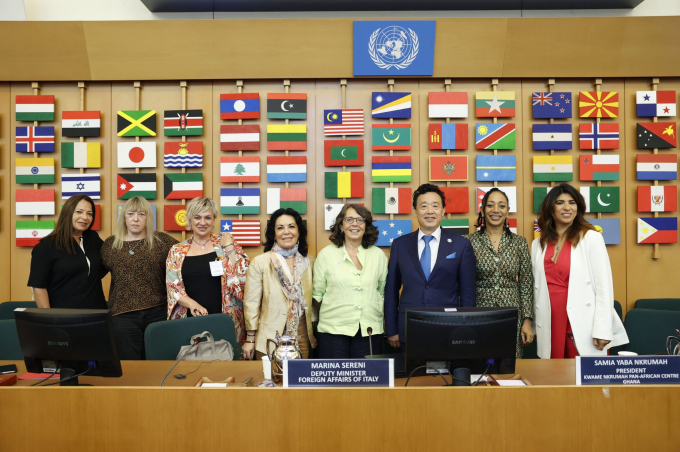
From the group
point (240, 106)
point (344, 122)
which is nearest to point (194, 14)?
point (240, 106)

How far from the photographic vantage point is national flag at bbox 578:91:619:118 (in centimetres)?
405

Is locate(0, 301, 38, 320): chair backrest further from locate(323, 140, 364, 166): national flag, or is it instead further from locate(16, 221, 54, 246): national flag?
locate(323, 140, 364, 166): national flag

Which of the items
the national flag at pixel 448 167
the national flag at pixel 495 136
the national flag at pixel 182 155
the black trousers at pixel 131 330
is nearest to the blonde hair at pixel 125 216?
the black trousers at pixel 131 330

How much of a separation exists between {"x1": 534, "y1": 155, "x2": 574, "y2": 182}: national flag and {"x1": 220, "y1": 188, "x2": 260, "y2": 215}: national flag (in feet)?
7.94

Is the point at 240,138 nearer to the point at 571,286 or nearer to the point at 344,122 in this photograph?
the point at 344,122

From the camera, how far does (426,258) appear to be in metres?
2.87

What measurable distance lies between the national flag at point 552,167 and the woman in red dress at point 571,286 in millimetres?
1081

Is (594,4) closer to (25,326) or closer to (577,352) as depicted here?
(577,352)

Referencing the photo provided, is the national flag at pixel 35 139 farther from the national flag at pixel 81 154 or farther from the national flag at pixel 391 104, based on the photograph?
the national flag at pixel 391 104

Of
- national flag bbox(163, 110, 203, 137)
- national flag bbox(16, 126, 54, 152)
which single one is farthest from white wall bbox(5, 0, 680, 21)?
national flag bbox(16, 126, 54, 152)

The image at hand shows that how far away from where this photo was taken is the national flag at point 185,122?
13.3ft

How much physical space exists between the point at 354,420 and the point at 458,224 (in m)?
2.69

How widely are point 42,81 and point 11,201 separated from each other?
1090mm

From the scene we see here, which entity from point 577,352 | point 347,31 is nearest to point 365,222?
point 577,352
